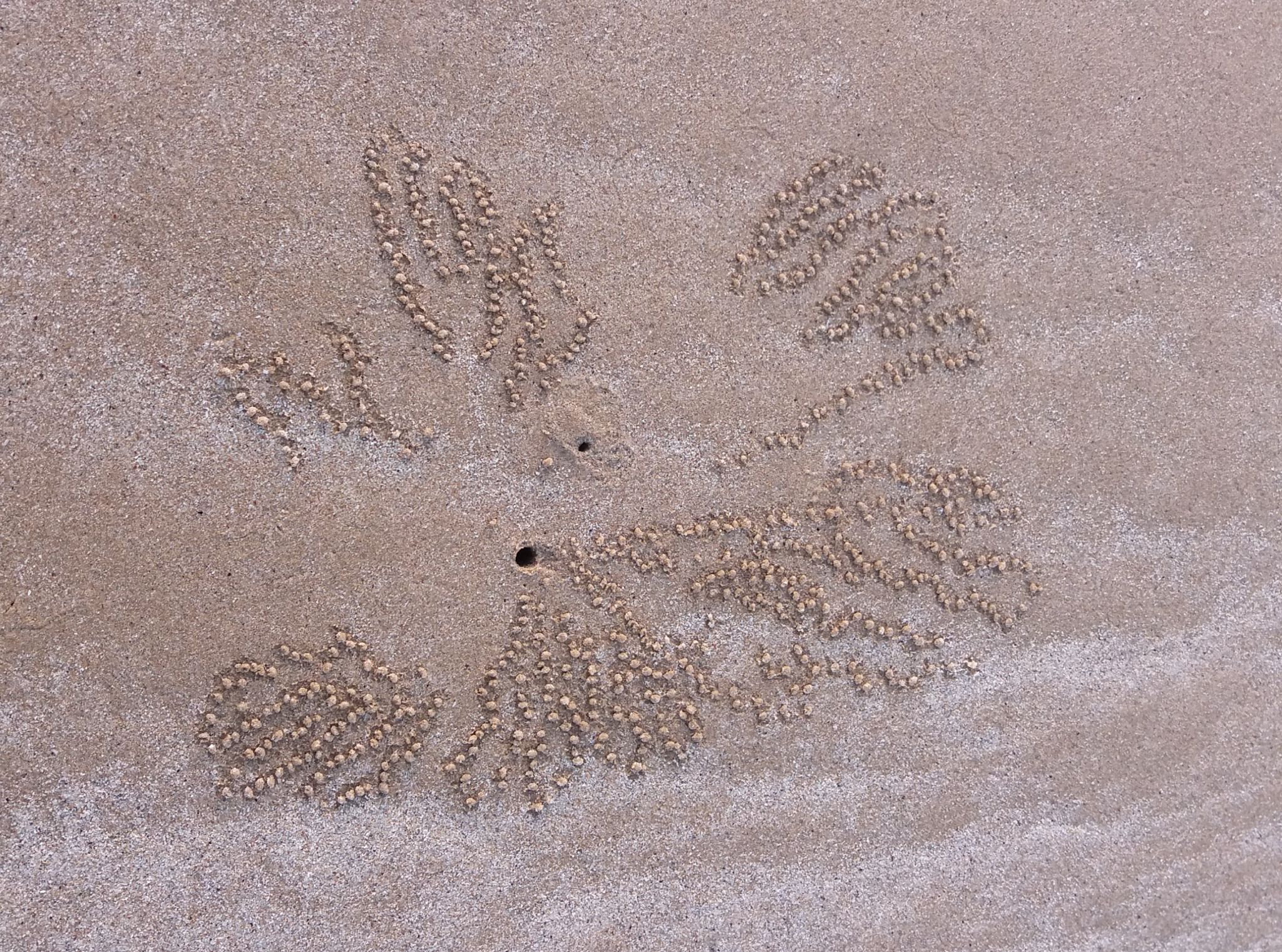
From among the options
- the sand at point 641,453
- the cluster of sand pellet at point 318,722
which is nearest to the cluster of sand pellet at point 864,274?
the sand at point 641,453

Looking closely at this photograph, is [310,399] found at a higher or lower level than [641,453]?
lower

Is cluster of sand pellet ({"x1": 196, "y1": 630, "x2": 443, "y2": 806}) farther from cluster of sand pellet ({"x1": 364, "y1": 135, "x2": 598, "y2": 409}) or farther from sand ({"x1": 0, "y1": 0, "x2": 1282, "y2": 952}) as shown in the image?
cluster of sand pellet ({"x1": 364, "y1": 135, "x2": 598, "y2": 409})

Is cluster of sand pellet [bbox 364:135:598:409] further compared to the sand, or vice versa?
cluster of sand pellet [bbox 364:135:598:409]

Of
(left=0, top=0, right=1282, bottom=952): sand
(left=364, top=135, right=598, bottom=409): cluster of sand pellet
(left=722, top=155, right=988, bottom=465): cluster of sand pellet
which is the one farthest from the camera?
(left=722, top=155, right=988, bottom=465): cluster of sand pellet

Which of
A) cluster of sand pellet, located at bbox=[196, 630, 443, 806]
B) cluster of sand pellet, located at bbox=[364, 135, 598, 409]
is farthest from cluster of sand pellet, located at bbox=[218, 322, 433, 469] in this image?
cluster of sand pellet, located at bbox=[196, 630, 443, 806]

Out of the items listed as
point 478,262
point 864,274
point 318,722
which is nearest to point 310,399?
point 478,262

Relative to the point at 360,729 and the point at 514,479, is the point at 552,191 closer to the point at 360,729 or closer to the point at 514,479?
the point at 514,479

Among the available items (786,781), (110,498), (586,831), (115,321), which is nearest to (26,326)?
(115,321)

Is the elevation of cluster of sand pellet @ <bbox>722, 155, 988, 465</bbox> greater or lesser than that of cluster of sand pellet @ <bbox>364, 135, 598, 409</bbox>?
greater

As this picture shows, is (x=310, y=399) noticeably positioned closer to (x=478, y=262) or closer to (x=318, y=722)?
(x=478, y=262)
